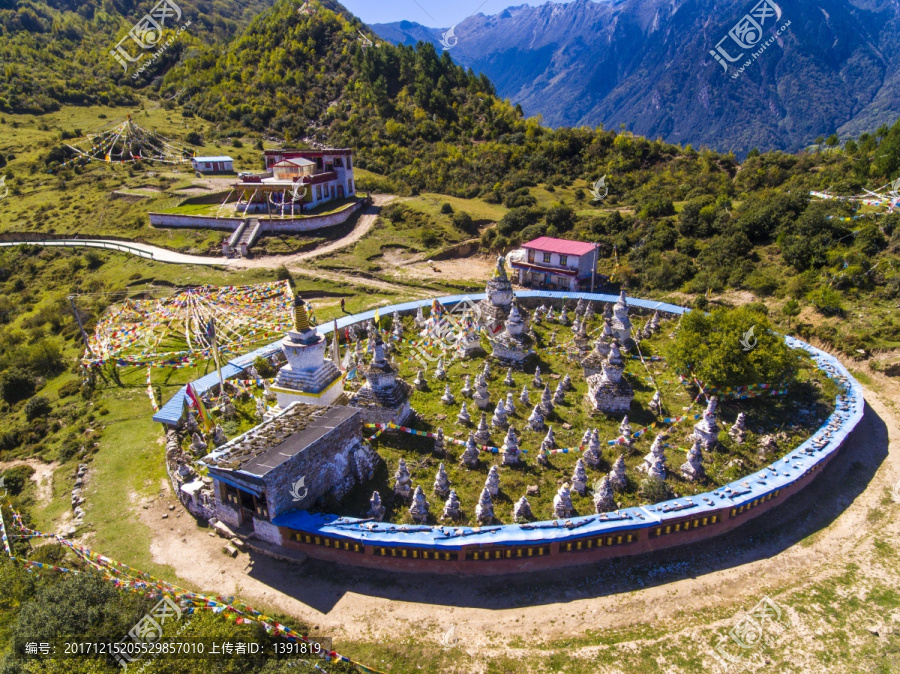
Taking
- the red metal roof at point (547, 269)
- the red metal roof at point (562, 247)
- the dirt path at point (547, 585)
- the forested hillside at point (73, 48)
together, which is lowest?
the dirt path at point (547, 585)

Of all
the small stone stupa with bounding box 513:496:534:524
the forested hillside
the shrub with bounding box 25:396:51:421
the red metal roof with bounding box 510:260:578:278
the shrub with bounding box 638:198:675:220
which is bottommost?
the shrub with bounding box 25:396:51:421

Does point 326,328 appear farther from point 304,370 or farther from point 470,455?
point 470,455

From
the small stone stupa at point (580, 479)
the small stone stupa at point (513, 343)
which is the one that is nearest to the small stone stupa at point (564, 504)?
the small stone stupa at point (580, 479)

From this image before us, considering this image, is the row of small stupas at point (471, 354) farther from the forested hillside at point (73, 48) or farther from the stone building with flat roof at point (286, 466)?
the forested hillside at point (73, 48)

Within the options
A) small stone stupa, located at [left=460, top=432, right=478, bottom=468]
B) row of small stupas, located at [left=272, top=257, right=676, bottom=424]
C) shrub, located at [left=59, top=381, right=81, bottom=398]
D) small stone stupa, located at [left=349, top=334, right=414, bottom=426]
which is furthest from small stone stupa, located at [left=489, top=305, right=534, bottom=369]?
shrub, located at [left=59, top=381, right=81, bottom=398]

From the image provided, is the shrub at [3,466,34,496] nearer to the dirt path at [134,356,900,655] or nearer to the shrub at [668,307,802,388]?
the dirt path at [134,356,900,655]

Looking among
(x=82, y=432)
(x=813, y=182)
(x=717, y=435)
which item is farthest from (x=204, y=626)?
(x=813, y=182)
